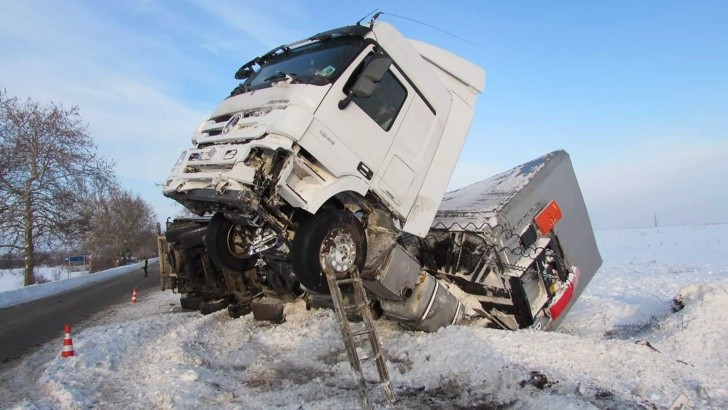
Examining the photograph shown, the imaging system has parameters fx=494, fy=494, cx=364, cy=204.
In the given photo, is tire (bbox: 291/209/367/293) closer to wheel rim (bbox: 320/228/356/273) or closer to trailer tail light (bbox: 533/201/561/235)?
wheel rim (bbox: 320/228/356/273)

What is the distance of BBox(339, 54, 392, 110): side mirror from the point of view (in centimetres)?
443

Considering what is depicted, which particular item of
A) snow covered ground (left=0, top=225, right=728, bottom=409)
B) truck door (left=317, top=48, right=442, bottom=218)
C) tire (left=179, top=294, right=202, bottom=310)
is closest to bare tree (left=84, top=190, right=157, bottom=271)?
tire (left=179, top=294, right=202, bottom=310)

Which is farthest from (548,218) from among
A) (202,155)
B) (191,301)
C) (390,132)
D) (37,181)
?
(37,181)

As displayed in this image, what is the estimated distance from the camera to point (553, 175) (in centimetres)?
725

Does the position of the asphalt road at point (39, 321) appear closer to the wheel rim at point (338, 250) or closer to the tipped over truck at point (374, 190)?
the tipped over truck at point (374, 190)

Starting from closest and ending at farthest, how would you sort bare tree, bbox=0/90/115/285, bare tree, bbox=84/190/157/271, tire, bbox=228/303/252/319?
1. tire, bbox=228/303/252/319
2. bare tree, bbox=0/90/115/285
3. bare tree, bbox=84/190/157/271

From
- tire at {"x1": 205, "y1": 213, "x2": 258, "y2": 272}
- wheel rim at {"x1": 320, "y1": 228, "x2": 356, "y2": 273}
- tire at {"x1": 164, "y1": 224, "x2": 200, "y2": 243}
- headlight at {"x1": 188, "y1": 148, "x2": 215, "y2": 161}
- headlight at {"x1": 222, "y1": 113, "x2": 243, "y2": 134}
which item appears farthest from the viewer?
tire at {"x1": 164, "y1": 224, "x2": 200, "y2": 243}

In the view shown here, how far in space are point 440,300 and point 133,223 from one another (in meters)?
54.3

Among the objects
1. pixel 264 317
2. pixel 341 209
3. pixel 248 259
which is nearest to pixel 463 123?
pixel 341 209

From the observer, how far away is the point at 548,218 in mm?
6715

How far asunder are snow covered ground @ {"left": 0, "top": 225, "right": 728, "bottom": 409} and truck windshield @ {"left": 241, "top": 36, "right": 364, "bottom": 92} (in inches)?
110

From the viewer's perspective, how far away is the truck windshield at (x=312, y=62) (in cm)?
453

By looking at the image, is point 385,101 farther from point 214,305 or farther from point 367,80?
point 214,305

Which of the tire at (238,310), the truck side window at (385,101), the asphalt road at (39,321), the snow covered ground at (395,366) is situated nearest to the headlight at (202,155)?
the truck side window at (385,101)
